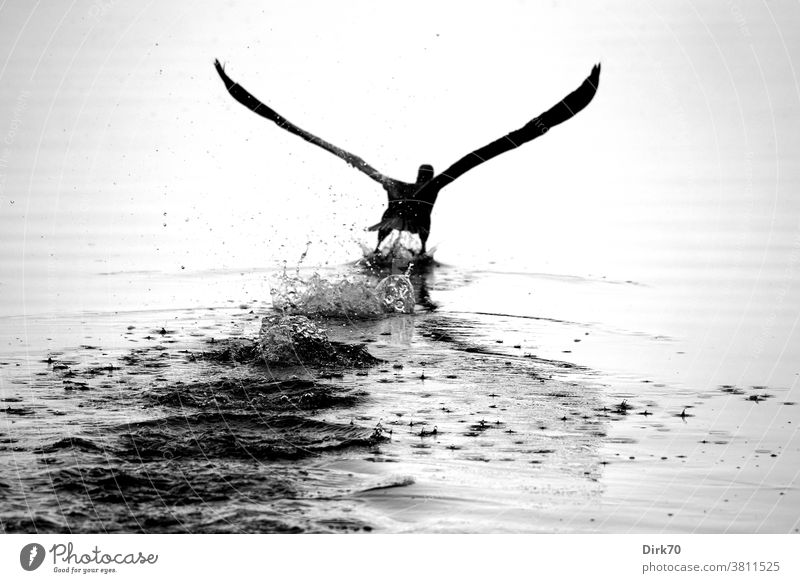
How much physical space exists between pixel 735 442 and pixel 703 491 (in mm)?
1223

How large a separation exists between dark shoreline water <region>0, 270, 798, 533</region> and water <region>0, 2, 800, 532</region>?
3 cm

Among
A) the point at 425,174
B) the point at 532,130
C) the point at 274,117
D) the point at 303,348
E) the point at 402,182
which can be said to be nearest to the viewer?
the point at 303,348

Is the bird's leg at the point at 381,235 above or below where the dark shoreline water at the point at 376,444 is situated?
above

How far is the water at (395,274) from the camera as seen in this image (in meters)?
7.77

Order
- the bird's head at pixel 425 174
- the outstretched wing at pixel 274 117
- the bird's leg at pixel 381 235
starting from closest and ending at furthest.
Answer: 1. the outstretched wing at pixel 274 117
2. the bird's leg at pixel 381 235
3. the bird's head at pixel 425 174

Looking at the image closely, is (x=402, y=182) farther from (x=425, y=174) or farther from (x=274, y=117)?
(x=274, y=117)

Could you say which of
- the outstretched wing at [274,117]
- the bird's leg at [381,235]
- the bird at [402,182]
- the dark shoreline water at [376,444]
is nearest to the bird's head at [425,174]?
the bird at [402,182]

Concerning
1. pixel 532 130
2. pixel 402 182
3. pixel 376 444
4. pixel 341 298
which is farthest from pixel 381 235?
pixel 376 444

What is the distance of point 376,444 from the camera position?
28.0 ft

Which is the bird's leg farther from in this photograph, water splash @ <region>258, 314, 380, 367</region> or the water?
water splash @ <region>258, 314, 380, 367</region>

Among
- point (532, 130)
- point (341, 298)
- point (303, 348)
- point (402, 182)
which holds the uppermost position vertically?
point (532, 130)

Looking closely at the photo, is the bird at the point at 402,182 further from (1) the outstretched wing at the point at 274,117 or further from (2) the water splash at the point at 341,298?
(2) the water splash at the point at 341,298

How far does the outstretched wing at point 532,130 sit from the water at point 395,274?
4.00 ft

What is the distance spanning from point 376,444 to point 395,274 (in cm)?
790
